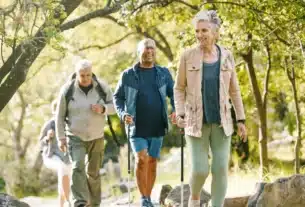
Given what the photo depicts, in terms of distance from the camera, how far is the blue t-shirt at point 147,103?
338 inches

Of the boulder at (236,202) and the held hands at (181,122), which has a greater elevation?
the held hands at (181,122)

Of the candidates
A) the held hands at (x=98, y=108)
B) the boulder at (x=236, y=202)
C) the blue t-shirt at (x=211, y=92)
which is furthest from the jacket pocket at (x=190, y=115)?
the boulder at (x=236, y=202)

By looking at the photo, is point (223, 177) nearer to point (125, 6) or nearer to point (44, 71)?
point (125, 6)

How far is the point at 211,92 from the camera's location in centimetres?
680

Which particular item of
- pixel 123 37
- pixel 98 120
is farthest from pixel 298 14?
pixel 123 37

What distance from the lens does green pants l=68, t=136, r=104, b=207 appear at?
28.7 feet

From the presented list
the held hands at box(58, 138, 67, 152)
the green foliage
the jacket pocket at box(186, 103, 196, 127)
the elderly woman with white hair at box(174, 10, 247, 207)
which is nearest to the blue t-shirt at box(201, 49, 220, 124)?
the elderly woman with white hair at box(174, 10, 247, 207)

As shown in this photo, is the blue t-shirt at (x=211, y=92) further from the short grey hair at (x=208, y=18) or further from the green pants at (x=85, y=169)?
the green pants at (x=85, y=169)

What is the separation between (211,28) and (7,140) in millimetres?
30492

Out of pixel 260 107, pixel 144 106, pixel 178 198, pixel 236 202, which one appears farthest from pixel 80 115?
pixel 260 107

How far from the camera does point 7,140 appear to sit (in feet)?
119

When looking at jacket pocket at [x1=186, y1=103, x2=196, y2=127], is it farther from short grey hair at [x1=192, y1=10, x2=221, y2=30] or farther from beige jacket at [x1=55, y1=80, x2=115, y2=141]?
beige jacket at [x1=55, y1=80, x2=115, y2=141]

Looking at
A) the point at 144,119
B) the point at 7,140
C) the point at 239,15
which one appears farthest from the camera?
the point at 7,140

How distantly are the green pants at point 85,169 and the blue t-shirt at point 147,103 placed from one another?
2.01ft
